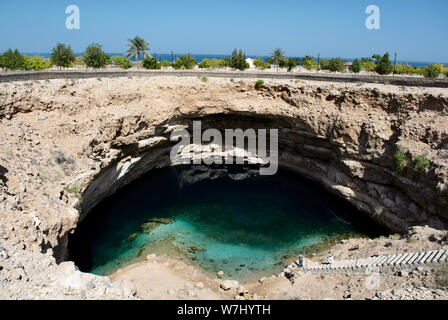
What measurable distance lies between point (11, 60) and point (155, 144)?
23256 mm

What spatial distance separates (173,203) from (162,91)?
479 inches

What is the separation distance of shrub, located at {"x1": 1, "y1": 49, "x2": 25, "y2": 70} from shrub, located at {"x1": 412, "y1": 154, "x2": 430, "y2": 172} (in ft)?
152

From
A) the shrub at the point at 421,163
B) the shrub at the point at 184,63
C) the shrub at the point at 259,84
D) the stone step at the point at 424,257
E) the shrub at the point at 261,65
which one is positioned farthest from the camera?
the shrub at the point at 261,65

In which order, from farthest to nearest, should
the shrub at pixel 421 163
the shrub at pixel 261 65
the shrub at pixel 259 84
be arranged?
the shrub at pixel 261 65 → the shrub at pixel 259 84 → the shrub at pixel 421 163

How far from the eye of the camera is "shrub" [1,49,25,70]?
39.2 m

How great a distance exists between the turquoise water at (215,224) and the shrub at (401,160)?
242 inches

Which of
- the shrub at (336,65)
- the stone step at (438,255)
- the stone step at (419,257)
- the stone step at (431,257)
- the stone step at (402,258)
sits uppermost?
the shrub at (336,65)

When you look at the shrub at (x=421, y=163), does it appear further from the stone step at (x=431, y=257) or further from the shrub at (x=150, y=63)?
the shrub at (x=150, y=63)

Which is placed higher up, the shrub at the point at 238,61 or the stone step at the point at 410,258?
the shrub at the point at 238,61

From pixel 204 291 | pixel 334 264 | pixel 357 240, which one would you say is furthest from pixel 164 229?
pixel 357 240

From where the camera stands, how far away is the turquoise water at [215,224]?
23.9m

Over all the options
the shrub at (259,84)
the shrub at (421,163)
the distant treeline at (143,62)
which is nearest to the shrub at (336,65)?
the distant treeline at (143,62)

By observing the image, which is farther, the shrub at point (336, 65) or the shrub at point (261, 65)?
the shrub at point (261, 65)

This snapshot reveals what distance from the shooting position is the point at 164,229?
90.5 feet
